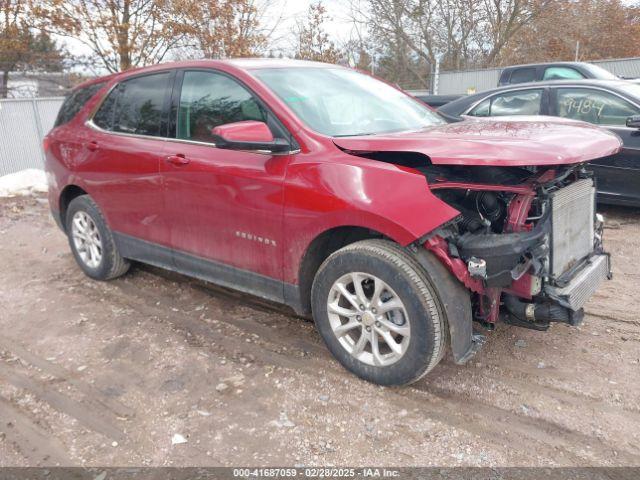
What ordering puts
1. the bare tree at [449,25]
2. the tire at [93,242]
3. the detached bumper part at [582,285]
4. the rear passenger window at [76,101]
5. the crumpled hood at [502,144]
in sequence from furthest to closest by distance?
the bare tree at [449,25] < the rear passenger window at [76,101] < the tire at [93,242] < the detached bumper part at [582,285] < the crumpled hood at [502,144]

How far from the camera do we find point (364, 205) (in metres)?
2.81

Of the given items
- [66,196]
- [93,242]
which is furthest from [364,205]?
[66,196]

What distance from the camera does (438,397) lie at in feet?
9.74

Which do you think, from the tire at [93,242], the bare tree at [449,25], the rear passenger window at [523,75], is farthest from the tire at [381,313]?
the bare tree at [449,25]

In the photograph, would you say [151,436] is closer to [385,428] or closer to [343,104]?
[385,428]

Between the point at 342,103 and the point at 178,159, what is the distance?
120 cm

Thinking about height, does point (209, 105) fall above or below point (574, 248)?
above

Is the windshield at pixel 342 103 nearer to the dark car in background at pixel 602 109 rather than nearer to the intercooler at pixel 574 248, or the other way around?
the intercooler at pixel 574 248

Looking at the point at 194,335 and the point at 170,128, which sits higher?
the point at 170,128

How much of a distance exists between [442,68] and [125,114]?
75.7 feet

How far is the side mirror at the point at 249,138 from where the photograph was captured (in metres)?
3.02

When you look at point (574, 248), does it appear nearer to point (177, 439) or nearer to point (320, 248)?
point (320, 248)

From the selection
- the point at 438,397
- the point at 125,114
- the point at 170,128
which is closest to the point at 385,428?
the point at 438,397

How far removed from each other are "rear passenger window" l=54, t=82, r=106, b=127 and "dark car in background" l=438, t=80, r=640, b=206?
3.52 metres
